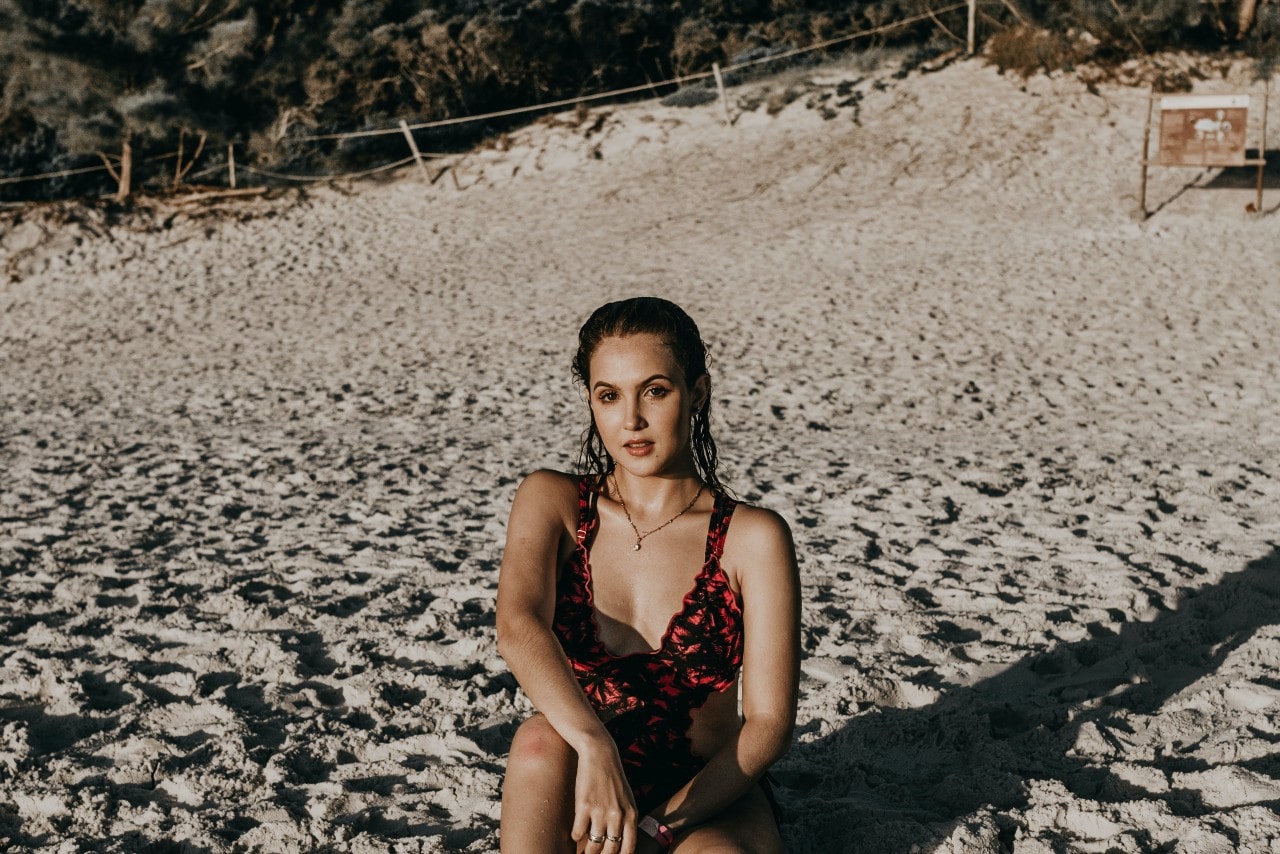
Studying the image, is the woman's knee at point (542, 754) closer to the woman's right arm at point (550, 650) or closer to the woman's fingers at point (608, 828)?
the woman's right arm at point (550, 650)

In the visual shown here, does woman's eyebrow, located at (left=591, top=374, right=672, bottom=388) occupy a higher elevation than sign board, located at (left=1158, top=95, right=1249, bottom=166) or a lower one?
higher

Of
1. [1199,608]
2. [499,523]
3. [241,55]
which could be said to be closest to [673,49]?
[241,55]

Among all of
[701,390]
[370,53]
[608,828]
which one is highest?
[370,53]

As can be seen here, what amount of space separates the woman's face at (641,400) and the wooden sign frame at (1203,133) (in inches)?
440

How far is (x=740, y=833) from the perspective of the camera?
2105 millimetres

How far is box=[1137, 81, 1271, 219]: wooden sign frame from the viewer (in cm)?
1202

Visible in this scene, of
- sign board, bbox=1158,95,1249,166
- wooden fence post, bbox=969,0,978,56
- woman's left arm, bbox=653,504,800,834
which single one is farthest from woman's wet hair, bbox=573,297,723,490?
wooden fence post, bbox=969,0,978,56

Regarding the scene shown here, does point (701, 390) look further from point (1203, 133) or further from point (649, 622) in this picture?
point (1203, 133)

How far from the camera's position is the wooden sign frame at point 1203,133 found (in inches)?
473

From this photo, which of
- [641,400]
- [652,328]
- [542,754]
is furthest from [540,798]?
[652,328]

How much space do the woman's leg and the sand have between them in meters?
0.78

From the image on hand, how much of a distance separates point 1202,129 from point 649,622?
1214cm

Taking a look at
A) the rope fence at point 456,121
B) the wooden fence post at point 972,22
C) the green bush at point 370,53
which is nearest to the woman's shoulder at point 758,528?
the rope fence at point 456,121

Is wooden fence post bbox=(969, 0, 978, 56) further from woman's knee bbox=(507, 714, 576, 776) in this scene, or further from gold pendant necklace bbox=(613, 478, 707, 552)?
woman's knee bbox=(507, 714, 576, 776)
